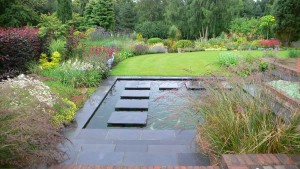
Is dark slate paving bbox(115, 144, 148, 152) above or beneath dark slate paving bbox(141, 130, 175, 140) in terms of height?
above

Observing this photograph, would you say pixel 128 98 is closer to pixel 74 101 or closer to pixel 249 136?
pixel 74 101

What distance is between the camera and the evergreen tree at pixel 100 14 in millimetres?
17591

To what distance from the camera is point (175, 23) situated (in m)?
22.0

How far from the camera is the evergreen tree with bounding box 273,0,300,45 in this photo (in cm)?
1515

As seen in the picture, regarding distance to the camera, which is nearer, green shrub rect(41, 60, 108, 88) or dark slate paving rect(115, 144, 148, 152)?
dark slate paving rect(115, 144, 148, 152)

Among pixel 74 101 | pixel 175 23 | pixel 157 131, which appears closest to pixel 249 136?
pixel 157 131

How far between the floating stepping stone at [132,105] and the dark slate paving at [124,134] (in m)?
1.21

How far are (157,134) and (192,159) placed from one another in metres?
0.95

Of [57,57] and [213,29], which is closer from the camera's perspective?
[57,57]

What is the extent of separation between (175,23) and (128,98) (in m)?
16.7

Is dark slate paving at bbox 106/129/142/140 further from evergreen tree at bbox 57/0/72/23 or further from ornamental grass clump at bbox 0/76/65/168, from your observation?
evergreen tree at bbox 57/0/72/23

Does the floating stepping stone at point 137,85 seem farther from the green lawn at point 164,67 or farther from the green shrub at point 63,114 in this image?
the green shrub at point 63,114

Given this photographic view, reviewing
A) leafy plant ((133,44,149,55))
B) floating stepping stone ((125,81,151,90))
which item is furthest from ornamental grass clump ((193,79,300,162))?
leafy plant ((133,44,149,55))

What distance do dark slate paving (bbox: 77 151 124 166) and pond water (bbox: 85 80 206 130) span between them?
0.78 meters
